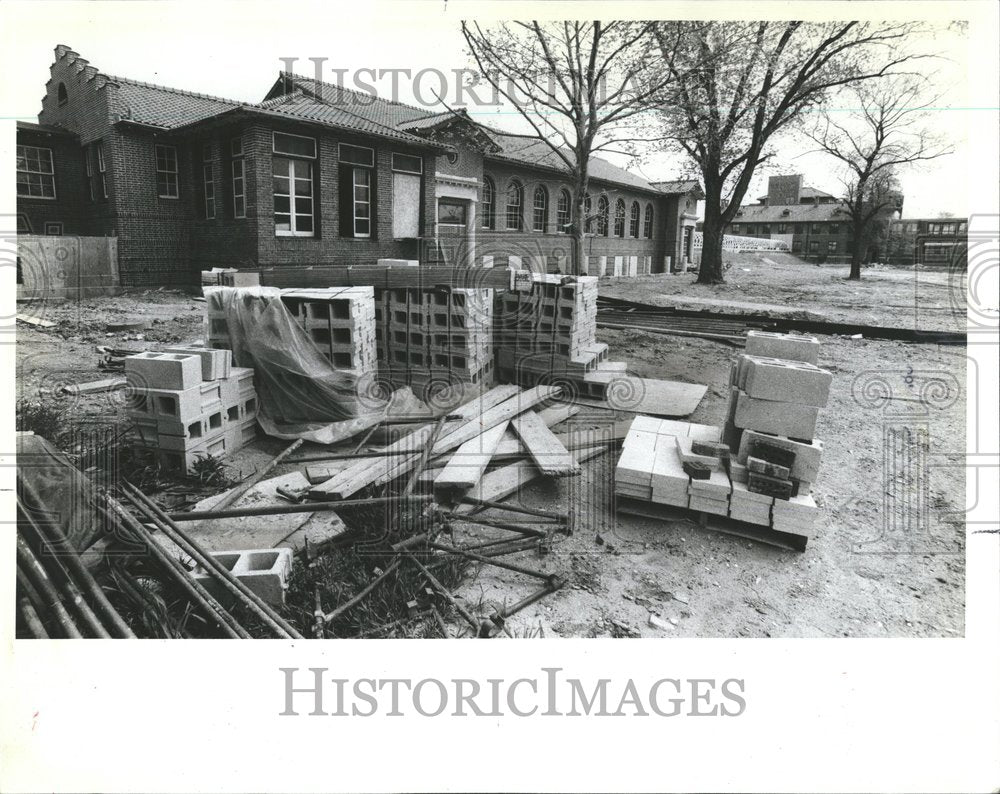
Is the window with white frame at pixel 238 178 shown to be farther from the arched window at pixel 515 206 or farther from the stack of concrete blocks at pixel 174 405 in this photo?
the arched window at pixel 515 206

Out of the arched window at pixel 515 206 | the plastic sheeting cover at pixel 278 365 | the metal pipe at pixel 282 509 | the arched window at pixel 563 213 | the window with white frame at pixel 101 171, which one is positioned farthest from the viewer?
the arched window at pixel 563 213

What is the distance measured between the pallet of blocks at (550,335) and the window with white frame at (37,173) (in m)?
15.7

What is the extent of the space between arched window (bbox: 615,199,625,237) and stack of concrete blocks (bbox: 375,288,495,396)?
25254 mm

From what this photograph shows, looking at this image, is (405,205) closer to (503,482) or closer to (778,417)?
(503,482)

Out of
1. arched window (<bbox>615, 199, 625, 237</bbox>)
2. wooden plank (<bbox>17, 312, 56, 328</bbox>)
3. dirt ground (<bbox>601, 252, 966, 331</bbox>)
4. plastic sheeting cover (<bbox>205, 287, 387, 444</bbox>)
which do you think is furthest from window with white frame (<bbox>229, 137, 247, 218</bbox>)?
arched window (<bbox>615, 199, 625, 237</bbox>)

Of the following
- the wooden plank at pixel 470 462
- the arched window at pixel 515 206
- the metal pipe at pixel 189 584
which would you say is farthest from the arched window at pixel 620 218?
the metal pipe at pixel 189 584

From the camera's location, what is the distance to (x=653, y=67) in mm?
11016

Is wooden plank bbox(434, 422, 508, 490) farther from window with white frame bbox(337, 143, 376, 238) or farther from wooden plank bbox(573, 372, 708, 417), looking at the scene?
window with white frame bbox(337, 143, 376, 238)

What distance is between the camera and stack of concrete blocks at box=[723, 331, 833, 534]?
14.8 ft

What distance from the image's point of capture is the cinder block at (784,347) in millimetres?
5084

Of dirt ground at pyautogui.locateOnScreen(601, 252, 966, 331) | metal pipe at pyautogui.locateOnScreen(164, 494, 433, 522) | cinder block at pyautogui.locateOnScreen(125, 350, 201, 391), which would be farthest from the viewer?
dirt ground at pyautogui.locateOnScreen(601, 252, 966, 331)

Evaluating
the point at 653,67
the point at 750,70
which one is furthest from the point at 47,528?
the point at 750,70

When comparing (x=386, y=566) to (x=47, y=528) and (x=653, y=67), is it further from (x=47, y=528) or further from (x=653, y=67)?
(x=653, y=67)

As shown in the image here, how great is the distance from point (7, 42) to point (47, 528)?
8.81 feet
